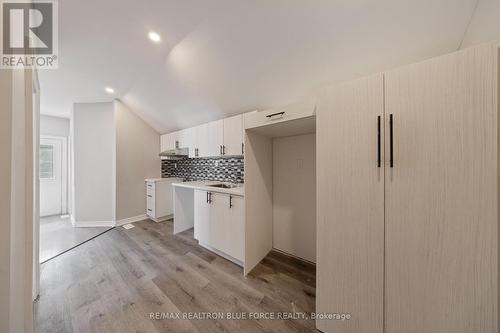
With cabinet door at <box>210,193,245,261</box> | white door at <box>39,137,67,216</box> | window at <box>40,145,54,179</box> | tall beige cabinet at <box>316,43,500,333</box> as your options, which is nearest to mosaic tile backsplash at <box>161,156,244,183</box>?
cabinet door at <box>210,193,245,261</box>

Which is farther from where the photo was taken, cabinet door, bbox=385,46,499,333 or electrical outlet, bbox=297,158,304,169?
electrical outlet, bbox=297,158,304,169

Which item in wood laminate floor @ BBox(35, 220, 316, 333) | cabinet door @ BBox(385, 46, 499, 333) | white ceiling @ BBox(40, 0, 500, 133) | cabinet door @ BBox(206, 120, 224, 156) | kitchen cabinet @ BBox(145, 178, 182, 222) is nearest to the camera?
cabinet door @ BBox(385, 46, 499, 333)

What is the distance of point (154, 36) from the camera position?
5.85ft

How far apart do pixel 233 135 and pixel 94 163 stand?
318 cm

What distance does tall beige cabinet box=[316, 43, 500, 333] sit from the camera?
762 millimetres

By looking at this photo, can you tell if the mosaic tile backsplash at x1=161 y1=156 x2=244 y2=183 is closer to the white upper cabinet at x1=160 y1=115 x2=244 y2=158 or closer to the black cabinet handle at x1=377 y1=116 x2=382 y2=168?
the white upper cabinet at x1=160 y1=115 x2=244 y2=158

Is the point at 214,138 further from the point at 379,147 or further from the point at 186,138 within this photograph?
the point at 379,147

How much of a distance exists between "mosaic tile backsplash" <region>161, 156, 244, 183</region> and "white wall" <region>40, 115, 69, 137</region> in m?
2.80

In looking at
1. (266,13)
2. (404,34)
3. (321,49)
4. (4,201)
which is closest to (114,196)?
(4,201)

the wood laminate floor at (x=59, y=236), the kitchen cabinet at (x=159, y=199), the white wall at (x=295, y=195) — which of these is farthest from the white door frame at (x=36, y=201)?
the white wall at (x=295, y=195)

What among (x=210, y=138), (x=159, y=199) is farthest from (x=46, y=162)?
(x=210, y=138)

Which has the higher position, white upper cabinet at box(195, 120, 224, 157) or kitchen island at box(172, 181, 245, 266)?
white upper cabinet at box(195, 120, 224, 157)

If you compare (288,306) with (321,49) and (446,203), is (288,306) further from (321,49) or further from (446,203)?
(321,49)

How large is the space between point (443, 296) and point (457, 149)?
2.49 feet
